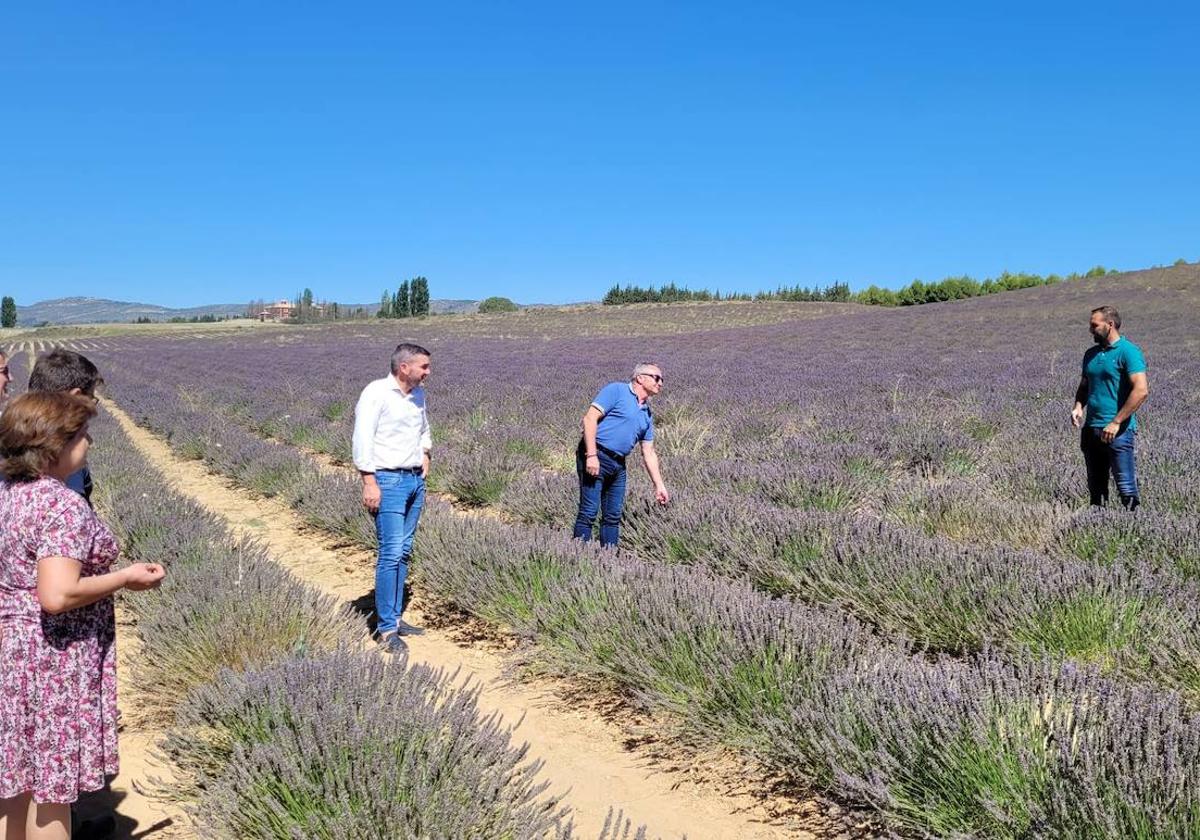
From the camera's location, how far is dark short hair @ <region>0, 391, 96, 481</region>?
2004 millimetres

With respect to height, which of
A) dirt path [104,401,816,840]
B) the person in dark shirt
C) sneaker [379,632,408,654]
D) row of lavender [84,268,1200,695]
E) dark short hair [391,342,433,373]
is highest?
dark short hair [391,342,433,373]

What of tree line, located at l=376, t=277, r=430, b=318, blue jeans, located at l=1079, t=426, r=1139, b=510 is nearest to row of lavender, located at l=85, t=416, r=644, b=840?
blue jeans, located at l=1079, t=426, r=1139, b=510

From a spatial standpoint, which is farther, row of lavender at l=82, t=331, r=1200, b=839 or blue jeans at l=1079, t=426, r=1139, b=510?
blue jeans at l=1079, t=426, r=1139, b=510

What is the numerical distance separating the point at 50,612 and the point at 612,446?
314 centimetres

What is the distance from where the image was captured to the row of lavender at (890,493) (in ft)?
10.6

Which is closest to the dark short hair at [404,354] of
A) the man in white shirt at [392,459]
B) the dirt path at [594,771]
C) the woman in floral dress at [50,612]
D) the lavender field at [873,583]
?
the man in white shirt at [392,459]

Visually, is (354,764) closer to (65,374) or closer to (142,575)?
(142,575)

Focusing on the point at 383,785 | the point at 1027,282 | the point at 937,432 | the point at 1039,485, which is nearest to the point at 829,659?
the point at 383,785

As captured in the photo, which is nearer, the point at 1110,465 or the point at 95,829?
the point at 95,829

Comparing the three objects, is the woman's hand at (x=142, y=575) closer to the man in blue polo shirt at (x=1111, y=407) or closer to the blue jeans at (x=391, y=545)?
the blue jeans at (x=391, y=545)

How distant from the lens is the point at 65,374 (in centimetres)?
281

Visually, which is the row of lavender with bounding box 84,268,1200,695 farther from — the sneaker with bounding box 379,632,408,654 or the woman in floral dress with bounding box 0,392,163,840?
the woman in floral dress with bounding box 0,392,163,840

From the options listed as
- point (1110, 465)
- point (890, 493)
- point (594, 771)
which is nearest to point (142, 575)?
point (594, 771)

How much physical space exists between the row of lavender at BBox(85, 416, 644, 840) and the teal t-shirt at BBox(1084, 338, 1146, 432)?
166 inches
